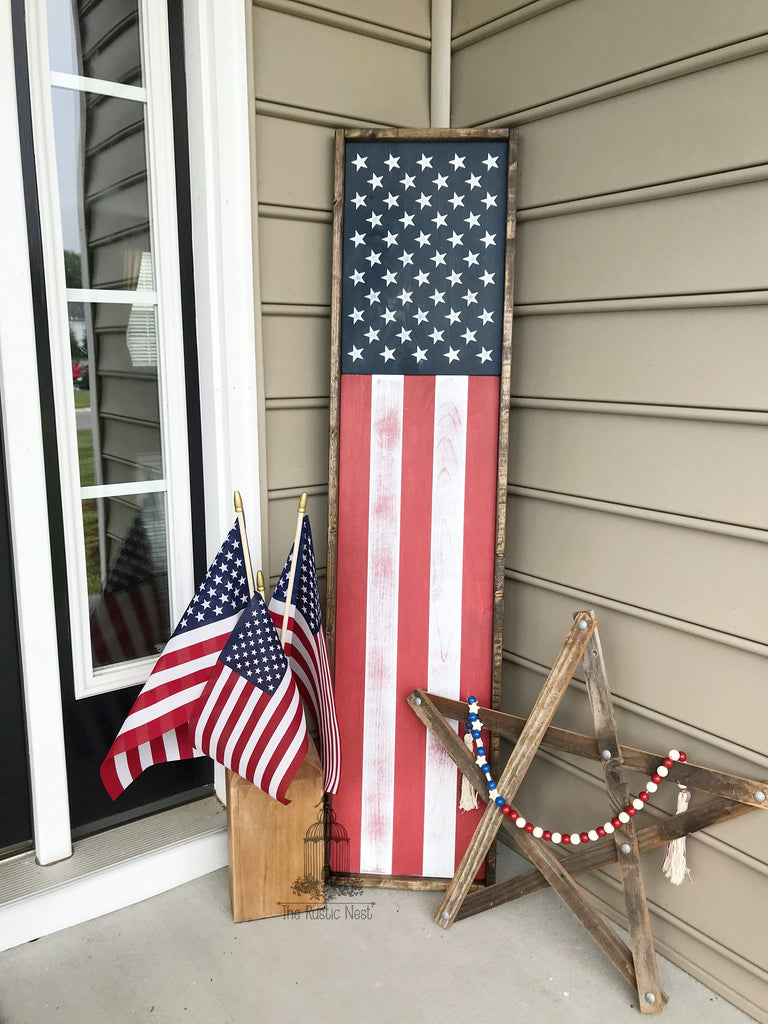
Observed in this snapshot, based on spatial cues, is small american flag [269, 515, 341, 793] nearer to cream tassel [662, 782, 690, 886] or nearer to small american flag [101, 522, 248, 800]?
small american flag [101, 522, 248, 800]

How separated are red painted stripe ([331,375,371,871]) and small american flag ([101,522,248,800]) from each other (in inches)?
12.8

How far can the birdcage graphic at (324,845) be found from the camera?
1.98m

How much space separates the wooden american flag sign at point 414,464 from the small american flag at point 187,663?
1.04 feet

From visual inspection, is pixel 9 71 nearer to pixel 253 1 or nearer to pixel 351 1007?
pixel 253 1

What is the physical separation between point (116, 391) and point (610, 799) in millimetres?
1539

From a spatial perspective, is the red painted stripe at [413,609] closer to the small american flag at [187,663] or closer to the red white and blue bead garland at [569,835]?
the red white and blue bead garland at [569,835]

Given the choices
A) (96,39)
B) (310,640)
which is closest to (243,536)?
(310,640)

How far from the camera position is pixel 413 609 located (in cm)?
207

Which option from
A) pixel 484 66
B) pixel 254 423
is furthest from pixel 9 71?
pixel 484 66

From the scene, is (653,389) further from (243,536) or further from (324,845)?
(324,845)

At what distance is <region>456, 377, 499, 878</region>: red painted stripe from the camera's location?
6.69 ft

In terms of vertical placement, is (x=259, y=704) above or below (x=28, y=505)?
below

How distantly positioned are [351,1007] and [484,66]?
2301 mm

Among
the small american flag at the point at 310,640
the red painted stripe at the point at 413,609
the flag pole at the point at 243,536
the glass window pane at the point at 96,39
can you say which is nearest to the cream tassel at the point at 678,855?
the red painted stripe at the point at 413,609
